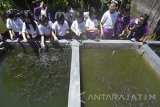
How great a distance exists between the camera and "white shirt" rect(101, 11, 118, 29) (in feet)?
26.3

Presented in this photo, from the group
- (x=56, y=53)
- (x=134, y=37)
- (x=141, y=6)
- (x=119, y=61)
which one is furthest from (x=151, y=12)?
(x=56, y=53)

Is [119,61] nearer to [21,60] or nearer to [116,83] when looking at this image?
[116,83]

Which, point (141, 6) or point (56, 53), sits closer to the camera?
point (56, 53)

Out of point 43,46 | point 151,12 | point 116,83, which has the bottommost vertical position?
point 116,83

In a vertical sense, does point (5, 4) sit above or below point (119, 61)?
above

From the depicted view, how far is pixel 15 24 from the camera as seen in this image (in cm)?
773

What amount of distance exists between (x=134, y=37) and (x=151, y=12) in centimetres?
180

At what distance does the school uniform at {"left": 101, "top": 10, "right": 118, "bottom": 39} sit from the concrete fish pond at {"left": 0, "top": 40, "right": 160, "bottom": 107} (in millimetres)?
413

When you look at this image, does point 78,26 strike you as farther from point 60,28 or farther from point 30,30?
point 30,30

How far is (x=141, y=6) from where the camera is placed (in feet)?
33.7

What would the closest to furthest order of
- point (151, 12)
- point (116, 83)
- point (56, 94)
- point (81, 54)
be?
point (56, 94) < point (116, 83) < point (81, 54) < point (151, 12)

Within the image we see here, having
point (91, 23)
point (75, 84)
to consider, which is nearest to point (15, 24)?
point (91, 23)

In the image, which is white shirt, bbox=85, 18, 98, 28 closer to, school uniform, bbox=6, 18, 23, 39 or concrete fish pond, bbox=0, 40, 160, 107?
concrete fish pond, bbox=0, 40, 160, 107

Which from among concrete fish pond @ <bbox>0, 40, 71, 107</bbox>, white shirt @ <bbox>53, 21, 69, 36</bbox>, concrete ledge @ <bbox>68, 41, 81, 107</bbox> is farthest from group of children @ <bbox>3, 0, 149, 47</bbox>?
concrete ledge @ <bbox>68, 41, 81, 107</bbox>
